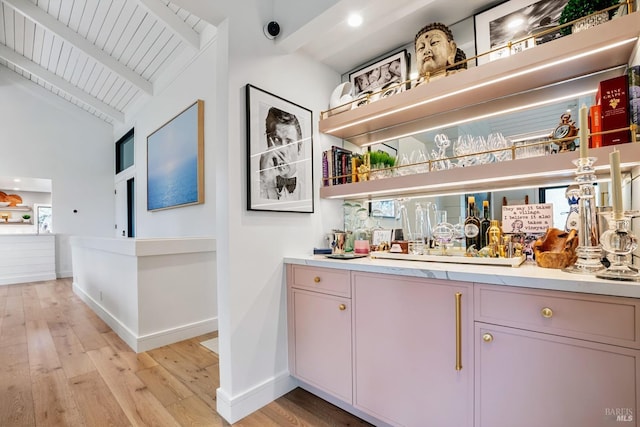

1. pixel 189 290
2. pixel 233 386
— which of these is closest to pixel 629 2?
pixel 233 386

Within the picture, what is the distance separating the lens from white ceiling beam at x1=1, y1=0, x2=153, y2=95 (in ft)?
12.1

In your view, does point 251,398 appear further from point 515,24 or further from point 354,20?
point 515,24

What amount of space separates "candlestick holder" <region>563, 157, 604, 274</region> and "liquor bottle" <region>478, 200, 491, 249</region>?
427mm

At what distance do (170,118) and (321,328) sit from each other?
3.84 metres

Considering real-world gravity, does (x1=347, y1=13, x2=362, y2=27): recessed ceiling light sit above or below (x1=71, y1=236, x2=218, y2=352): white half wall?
above

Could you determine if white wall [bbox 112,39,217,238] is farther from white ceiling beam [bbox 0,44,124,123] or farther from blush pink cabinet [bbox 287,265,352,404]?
blush pink cabinet [bbox 287,265,352,404]

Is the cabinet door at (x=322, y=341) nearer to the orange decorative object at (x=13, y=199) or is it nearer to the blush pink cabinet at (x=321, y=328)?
the blush pink cabinet at (x=321, y=328)

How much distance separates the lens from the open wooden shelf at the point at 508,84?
47.9 inches

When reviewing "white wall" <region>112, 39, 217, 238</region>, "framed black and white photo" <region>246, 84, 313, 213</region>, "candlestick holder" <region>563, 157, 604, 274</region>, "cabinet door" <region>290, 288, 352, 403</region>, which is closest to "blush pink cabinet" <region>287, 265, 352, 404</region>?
"cabinet door" <region>290, 288, 352, 403</region>

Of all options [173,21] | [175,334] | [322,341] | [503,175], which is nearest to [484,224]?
[503,175]

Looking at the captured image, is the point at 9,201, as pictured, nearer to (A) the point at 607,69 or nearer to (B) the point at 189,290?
(B) the point at 189,290

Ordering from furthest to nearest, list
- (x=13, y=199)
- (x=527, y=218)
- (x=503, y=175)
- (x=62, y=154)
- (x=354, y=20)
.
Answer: (x=62, y=154) < (x=13, y=199) < (x=354, y=20) < (x=527, y=218) < (x=503, y=175)

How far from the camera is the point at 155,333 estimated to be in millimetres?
2734

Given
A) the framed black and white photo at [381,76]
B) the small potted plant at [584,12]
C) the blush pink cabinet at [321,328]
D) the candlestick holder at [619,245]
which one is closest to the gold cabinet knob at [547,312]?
the candlestick holder at [619,245]
